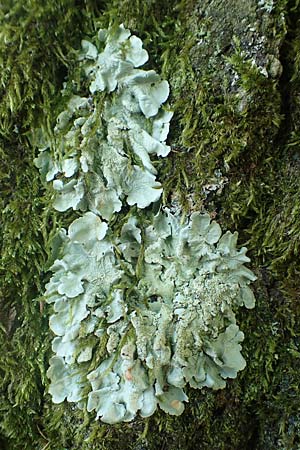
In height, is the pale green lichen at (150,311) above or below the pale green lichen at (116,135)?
below

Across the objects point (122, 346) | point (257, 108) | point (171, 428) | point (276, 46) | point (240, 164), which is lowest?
point (171, 428)

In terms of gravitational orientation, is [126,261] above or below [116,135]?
below

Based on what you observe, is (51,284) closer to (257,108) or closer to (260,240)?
(260,240)

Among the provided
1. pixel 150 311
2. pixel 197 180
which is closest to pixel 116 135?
pixel 197 180

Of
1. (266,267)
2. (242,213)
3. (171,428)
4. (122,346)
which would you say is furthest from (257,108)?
(171,428)

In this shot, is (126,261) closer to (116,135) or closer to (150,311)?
(150,311)

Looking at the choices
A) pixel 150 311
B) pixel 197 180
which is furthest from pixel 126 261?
pixel 197 180

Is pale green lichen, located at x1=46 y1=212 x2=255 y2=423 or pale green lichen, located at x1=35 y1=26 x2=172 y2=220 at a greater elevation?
pale green lichen, located at x1=35 y1=26 x2=172 y2=220

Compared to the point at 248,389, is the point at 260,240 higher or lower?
higher
